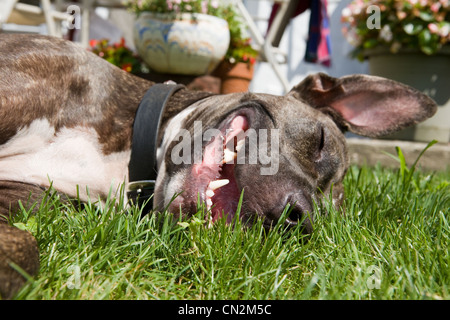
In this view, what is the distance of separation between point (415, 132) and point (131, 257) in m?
5.04

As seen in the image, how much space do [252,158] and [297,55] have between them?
7.01 metres

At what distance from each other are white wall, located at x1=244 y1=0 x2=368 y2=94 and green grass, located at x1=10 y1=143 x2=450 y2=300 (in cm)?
659

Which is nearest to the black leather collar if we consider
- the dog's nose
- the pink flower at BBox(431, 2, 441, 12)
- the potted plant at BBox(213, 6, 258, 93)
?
the dog's nose

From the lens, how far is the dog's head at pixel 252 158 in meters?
2.31

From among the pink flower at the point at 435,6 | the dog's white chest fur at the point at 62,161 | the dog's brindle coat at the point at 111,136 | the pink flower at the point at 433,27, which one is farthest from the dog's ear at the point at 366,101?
the pink flower at the point at 435,6

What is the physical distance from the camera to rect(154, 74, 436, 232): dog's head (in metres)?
2.31

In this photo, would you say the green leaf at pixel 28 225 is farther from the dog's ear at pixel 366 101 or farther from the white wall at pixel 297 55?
the white wall at pixel 297 55

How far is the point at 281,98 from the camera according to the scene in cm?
282

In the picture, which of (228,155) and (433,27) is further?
(433,27)

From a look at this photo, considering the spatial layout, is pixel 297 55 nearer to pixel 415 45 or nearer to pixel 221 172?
pixel 415 45

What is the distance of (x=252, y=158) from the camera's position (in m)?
2.37

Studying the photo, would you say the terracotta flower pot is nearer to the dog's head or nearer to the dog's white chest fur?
the dog's head

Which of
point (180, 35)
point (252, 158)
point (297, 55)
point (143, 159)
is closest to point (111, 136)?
point (143, 159)
